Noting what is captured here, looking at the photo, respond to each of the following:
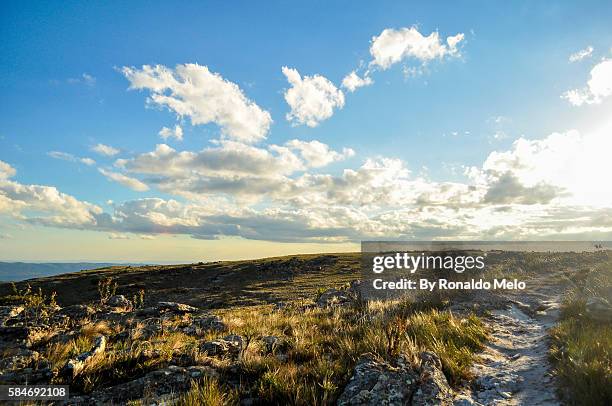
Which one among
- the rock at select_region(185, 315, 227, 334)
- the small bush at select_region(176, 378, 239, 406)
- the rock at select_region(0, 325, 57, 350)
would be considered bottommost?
the rock at select_region(185, 315, 227, 334)

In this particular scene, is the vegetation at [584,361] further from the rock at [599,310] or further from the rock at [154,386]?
the rock at [154,386]

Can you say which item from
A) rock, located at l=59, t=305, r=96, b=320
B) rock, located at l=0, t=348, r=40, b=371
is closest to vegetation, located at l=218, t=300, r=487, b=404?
rock, located at l=0, t=348, r=40, b=371

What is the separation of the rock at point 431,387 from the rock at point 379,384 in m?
0.16

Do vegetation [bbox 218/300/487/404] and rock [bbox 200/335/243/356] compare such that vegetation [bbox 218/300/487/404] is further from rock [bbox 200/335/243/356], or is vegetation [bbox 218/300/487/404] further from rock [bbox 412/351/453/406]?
rock [bbox 200/335/243/356]

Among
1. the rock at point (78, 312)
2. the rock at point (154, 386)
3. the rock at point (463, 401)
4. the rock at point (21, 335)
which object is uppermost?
the rock at point (154, 386)

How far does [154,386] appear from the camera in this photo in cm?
689

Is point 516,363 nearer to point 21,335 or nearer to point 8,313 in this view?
point 21,335

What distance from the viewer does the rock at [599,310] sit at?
453 inches

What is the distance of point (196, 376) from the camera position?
7410 mm

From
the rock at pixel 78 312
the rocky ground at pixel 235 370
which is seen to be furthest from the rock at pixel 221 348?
the rock at pixel 78 312

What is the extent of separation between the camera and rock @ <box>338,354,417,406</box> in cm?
606

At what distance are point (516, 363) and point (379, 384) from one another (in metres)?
5.00

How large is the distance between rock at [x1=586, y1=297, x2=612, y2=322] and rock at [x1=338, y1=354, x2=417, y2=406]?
893 centimetres

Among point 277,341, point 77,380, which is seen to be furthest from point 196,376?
point 277,341
